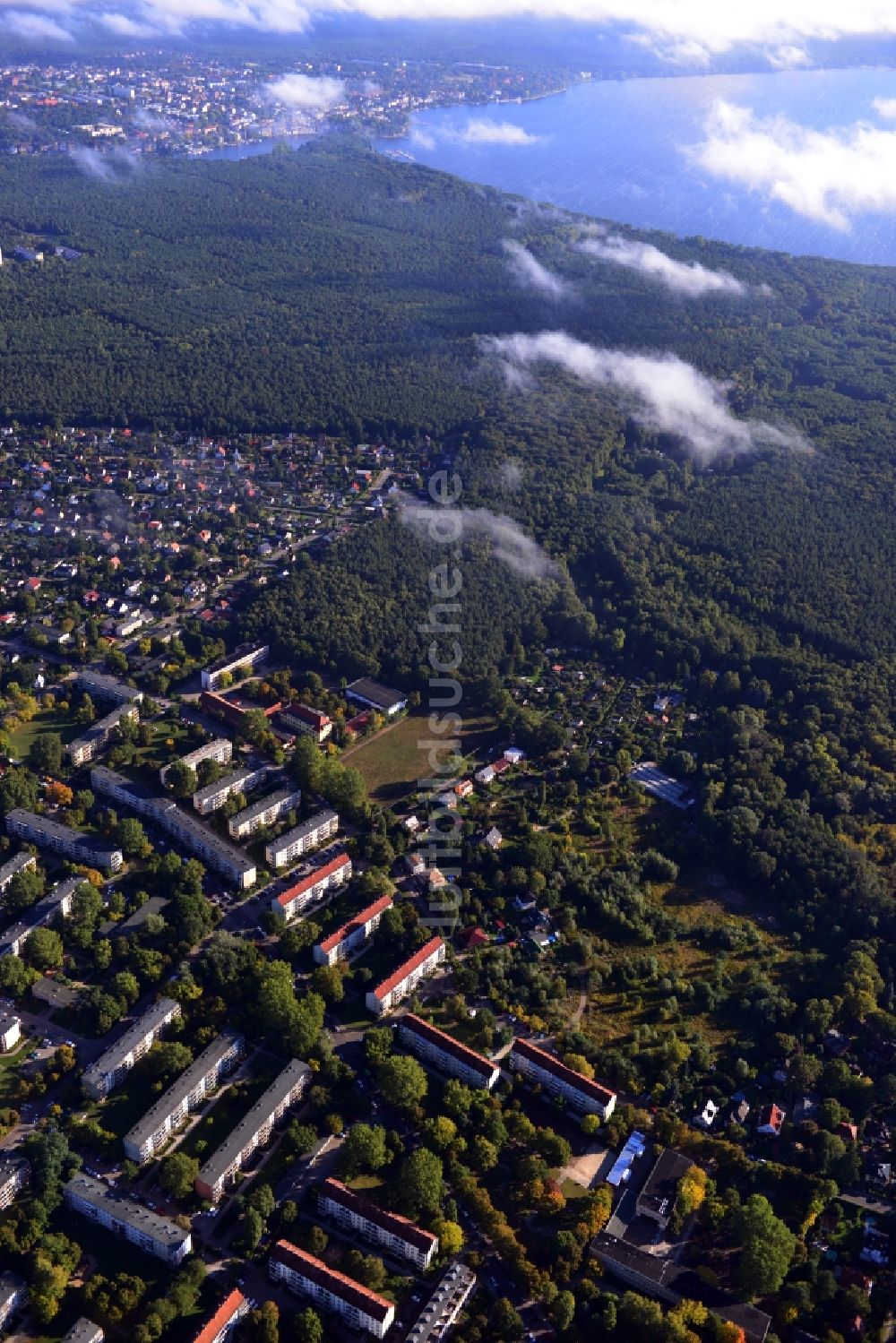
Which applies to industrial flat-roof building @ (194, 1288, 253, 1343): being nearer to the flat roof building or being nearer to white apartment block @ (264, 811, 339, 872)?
white apartment block @ (264, 811, 339, 872)

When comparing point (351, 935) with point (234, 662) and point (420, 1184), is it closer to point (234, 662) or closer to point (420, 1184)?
point (420, 1184)

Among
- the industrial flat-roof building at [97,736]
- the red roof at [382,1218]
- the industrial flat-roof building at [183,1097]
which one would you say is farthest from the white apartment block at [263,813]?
the red roof at [382,1218]

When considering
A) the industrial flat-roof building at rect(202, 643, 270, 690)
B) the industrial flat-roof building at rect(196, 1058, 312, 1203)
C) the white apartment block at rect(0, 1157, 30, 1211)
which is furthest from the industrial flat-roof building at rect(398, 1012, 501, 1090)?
the industrial flat-roof building at rect(202, 643, 270, 690)

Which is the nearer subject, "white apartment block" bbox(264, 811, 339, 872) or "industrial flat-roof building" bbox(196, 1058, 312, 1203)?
"industrial flat-roof building" bbox(196, 1058, 312, 1203)

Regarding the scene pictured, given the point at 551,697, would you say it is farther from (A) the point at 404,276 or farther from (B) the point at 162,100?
(B) the point at 162,100

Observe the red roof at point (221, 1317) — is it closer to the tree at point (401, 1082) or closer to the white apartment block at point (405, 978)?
the tree at point (401, 1082)

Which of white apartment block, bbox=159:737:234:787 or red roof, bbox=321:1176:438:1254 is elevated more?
white apartment block, bbox=159:737:234:787
